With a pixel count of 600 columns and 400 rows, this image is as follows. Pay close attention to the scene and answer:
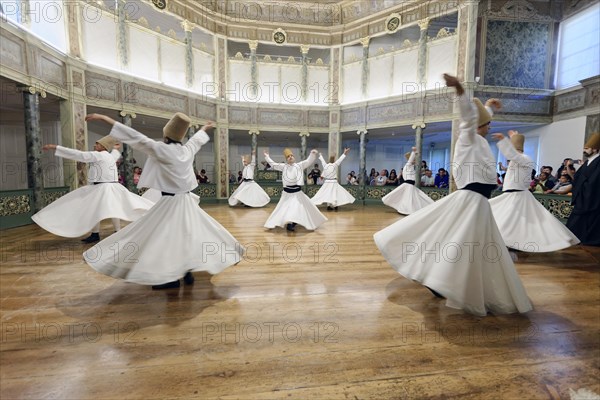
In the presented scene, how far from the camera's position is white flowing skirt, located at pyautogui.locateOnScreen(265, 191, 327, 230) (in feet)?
19.3

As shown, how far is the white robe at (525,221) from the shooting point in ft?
12.9

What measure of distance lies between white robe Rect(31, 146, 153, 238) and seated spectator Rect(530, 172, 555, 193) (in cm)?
813

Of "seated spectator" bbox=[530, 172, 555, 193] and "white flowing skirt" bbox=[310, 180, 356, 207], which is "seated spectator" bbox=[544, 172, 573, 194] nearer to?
"seated spectator" bbox=[530, 172, 555, 193]

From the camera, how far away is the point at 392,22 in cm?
1059

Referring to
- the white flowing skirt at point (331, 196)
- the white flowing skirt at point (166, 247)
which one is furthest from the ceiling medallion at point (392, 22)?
the white flowing skirt at point (166, 247)

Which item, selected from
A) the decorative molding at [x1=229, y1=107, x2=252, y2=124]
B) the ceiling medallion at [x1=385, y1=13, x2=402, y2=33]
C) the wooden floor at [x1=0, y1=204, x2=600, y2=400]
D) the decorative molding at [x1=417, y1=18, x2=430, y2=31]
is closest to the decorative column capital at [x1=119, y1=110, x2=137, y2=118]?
the decorative molding at [x1=229, y1=107, x2=252, y2=124]

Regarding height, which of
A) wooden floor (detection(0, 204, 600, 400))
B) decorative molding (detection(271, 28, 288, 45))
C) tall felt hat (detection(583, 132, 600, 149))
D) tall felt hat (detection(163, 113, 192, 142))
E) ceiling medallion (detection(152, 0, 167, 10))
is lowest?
wooden floor (detection(0, 204, 600, 400))

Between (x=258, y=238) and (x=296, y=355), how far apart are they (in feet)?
11.3

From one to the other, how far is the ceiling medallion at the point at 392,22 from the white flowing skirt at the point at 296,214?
27.1ft

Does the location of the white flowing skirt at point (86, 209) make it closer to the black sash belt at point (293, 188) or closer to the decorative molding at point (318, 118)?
the black sash belt at point (293, 188)

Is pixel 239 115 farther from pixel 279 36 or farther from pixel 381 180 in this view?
pixel 381 180

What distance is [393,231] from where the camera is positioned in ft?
9.14

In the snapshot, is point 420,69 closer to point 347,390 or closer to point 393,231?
point 393,231

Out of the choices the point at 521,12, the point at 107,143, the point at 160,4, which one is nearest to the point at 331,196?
the point at 107,143
